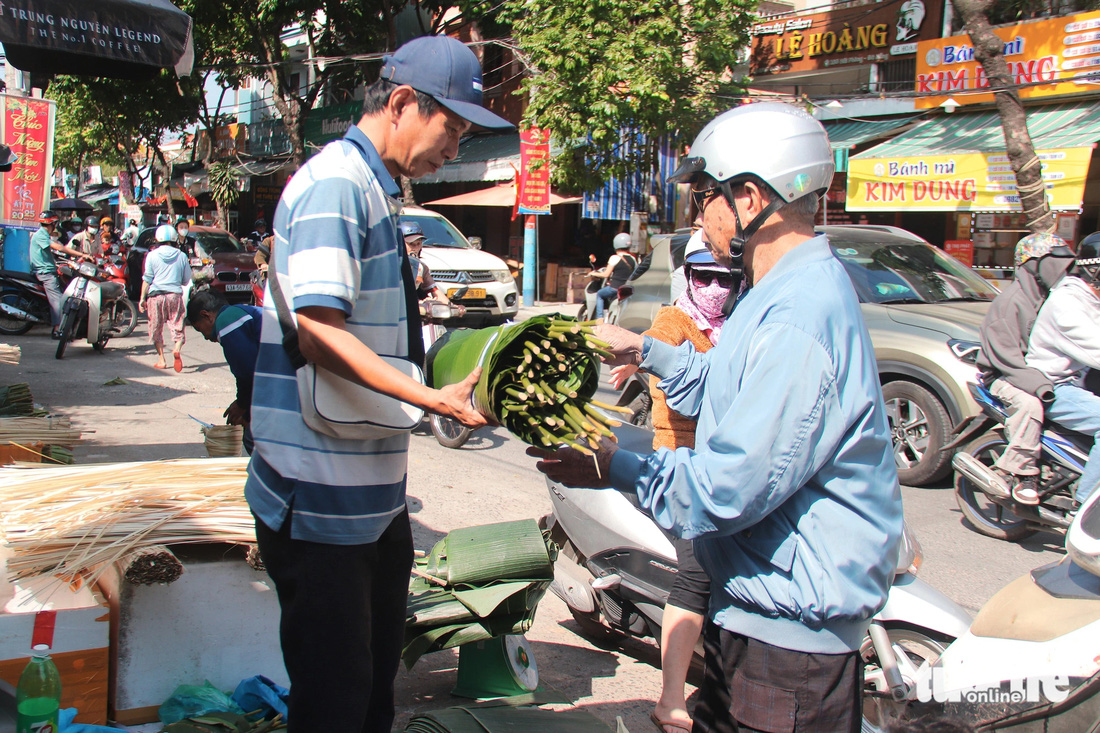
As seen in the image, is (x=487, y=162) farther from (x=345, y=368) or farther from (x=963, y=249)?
(x=345, y=368)

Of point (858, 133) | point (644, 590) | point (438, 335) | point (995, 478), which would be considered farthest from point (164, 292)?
point (858, 133)

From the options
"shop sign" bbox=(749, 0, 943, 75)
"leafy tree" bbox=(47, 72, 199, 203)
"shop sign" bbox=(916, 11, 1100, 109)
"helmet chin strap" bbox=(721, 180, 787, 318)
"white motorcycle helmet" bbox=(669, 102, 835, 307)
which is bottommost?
"helmet chin strap" bbox=(721, 180, 787, 318)

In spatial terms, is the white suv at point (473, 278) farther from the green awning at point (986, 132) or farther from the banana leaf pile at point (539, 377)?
the banana leaf pile at point (539, 377)

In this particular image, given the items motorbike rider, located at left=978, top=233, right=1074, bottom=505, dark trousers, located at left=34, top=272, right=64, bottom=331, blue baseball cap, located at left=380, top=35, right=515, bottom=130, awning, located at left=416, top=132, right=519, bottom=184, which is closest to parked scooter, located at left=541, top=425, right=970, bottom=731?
blue baseball cap, located at left=380, top=35, right=515, bottom=130

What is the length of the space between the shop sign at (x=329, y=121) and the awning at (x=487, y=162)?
4.42 meters

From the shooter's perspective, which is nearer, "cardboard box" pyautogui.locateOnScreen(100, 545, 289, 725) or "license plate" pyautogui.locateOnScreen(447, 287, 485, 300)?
"cardboard box" pyautogui.locateOnScreen(100, 545, 289, 725)

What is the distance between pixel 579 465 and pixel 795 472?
445 millimetres

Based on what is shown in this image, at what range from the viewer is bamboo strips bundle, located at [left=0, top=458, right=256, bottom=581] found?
9.21 feet

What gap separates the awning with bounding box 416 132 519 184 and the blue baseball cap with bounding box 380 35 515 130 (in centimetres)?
1784

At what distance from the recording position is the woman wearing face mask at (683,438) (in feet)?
9.58

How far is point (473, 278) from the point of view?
13.0 m

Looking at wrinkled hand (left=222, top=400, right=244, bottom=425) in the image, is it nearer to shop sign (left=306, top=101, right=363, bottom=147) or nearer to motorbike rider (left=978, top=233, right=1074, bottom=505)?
motorbike rider (left=978, top=233, right=1074, bottom=505)

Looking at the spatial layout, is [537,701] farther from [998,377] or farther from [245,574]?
[998,377]

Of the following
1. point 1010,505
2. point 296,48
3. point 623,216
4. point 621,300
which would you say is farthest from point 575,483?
point 296,48
